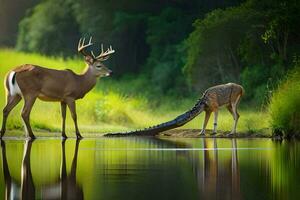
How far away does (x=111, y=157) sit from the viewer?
937 centimetres

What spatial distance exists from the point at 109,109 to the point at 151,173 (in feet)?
32.5

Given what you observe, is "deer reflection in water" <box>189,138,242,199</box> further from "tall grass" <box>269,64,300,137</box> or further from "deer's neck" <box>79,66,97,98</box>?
"deer's neck" <box>79,66,97,98</box>

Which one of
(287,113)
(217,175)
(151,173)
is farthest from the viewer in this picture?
(287,113)

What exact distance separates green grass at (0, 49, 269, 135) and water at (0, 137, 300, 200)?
19.1 ft

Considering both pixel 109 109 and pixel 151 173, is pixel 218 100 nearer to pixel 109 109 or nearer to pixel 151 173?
pixel 109 109

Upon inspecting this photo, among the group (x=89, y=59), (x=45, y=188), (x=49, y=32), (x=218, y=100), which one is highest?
(x=49, y=32)

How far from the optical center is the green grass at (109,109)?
16.7 metres

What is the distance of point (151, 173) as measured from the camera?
7.20 m

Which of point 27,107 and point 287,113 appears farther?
point 27,107

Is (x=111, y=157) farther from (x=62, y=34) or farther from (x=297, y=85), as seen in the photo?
(x=62, y=34)

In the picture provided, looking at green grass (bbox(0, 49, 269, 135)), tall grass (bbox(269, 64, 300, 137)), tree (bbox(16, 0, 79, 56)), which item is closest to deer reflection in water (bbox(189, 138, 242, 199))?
tall grass (bbox(269, 64, 300, 137))

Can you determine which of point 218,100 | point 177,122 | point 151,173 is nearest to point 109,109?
point 177,122

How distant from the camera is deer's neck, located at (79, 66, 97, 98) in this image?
14.4 metres

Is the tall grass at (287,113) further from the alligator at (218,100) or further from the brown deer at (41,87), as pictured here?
the brown deer at (41,87)
